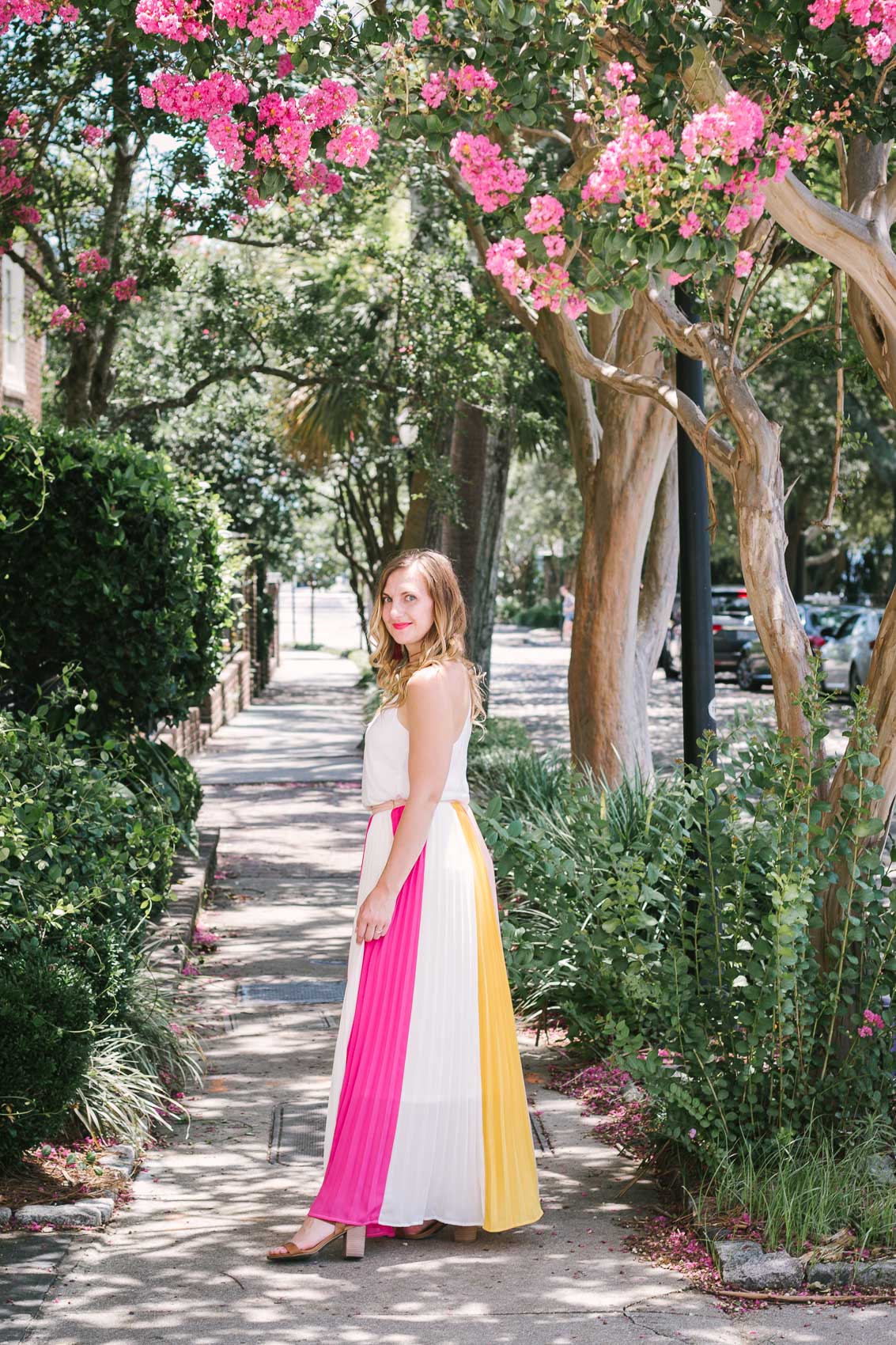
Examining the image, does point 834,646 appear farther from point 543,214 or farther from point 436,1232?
point 436,1232

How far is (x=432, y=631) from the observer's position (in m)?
4.79

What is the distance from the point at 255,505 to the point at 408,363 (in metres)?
12.2

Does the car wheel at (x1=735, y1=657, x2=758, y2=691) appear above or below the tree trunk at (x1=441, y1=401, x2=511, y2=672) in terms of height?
below

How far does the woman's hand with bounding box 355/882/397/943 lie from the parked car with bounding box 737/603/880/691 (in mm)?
21273

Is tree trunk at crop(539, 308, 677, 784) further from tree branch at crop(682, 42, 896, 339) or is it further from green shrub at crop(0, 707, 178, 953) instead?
tree branch at crop(682, 42, 896, 339)

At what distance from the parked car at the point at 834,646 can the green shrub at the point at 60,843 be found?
781 inches

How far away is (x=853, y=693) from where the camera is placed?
4.87 metres

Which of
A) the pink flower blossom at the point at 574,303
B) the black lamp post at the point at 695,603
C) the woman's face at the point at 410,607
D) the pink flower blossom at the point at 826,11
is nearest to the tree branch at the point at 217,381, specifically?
the black lamp post at the point at 695,603

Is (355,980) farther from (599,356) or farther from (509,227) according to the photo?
(599,356)

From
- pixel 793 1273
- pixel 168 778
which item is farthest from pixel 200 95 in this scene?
pixel 793 1273

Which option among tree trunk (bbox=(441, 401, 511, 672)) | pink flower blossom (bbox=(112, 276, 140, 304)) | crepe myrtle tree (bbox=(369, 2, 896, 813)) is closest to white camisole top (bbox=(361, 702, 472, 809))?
crepe myrtle tree (bbox=(369, 2, 896, 813))

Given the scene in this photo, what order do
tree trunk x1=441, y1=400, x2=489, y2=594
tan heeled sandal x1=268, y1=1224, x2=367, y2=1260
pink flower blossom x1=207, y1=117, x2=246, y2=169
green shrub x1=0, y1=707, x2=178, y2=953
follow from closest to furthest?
tan heeled sandal x1=268, y1=1224, x2=367, y2=1260
green shrub x1=0, y1=707, x2=178, y2=953
pink flower blossom x1=207, y1=117, x2=246, y2=169
tree trunk x1=441, y1=400, x2=489, y2=594

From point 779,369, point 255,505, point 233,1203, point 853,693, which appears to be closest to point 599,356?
point 853,693

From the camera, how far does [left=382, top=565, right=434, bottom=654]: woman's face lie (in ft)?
15.6
